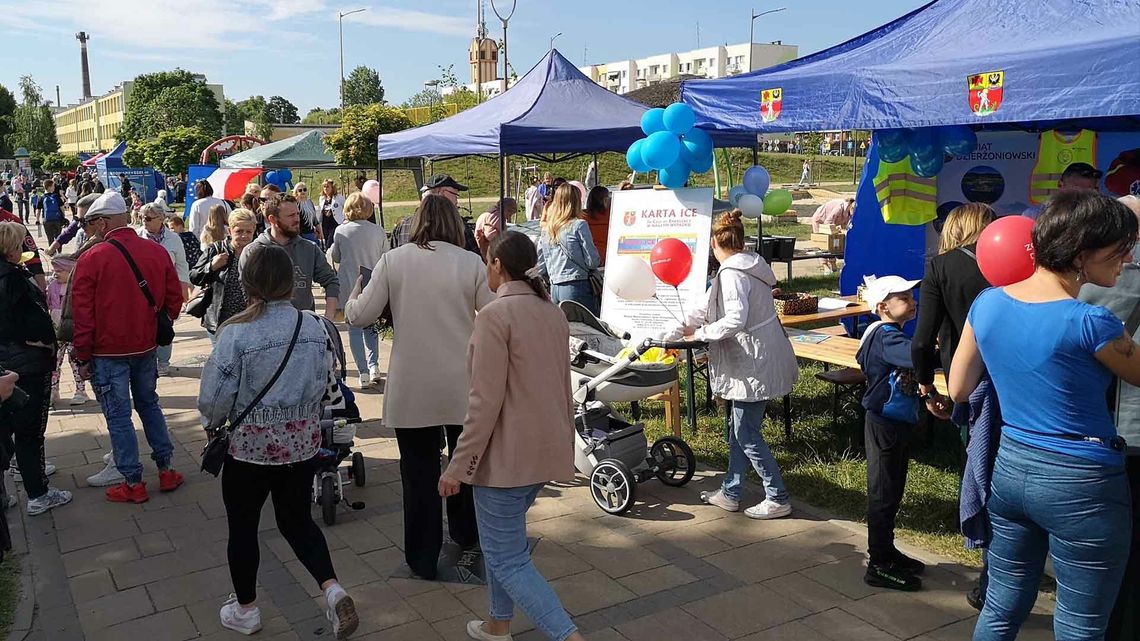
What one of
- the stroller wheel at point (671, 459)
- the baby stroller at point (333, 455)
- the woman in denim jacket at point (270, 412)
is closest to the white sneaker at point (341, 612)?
the woman in denim jacket at point (270, 412)

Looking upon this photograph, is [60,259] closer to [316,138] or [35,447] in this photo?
[35,447]

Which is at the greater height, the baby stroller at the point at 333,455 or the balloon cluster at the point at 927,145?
the balloon cluster at the point at 927,145

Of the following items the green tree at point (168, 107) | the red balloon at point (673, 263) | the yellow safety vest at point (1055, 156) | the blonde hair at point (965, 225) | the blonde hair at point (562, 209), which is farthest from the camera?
the green tree at point (168, 107)

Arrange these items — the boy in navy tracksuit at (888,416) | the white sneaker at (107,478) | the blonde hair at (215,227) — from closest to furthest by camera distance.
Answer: the boy in navy tracksuit at (888,416) → the white sneaker at (107,478) → the blonde hair at (215,227)

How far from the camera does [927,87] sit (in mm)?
5250

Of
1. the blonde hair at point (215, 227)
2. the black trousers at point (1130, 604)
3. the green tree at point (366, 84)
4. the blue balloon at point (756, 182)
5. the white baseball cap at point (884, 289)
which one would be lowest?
the black trousers at point (1130, 604)

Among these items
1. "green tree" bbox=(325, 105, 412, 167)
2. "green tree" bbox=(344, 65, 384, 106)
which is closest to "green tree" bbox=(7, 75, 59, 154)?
"green tree" bbox=(344, 65, 384, 106)

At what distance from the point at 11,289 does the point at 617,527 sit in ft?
11.3

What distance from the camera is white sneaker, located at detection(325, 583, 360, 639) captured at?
3.65 metres

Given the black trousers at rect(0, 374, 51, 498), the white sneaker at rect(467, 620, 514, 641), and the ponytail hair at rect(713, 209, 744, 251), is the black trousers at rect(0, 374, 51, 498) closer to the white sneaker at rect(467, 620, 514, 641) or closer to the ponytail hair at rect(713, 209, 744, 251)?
the white sneaker at rect(467, 620, 514, 641)

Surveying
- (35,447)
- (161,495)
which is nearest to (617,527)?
(161,495)

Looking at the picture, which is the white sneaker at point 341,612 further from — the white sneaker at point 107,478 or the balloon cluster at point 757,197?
the balloon cluster at point 757,197

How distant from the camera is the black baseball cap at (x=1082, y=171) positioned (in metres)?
6.75

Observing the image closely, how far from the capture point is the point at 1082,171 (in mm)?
6828
